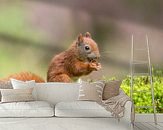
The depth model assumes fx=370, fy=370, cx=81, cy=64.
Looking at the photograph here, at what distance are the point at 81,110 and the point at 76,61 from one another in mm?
1789

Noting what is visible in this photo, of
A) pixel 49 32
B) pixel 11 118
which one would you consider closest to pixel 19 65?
pixel 49 32

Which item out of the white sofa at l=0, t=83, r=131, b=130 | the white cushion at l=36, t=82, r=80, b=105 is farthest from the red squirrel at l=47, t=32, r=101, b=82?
the white sofa at l=0, t=83, r=131, b=130

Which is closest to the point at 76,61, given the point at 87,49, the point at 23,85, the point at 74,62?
the point at 74,62

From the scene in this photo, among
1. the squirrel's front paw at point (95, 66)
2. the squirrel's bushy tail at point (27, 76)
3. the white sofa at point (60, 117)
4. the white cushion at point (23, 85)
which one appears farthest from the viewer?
the squirrel's front paw at point (95, 66)

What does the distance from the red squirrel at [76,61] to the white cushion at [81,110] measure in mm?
1552

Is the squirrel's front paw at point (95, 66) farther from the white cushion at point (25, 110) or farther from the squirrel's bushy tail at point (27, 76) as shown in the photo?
the white cushion at point (25, 110)

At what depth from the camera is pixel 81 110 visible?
479cm

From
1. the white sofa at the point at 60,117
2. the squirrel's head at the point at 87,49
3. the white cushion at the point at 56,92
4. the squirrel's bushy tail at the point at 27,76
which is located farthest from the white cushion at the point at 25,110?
the squirrel's head at the point at 87,49

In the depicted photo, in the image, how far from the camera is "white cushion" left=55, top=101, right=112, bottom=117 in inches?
187

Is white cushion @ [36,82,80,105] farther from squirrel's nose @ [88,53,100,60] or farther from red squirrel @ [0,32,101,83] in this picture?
squirrel's nose @ [88,53,100,60]

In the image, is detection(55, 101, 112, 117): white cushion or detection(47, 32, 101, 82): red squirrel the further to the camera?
detection(47, 32, 101, 82): red squirrel

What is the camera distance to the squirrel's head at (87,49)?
21.1 ft

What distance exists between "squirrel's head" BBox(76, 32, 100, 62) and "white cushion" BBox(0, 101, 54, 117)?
5.88ft

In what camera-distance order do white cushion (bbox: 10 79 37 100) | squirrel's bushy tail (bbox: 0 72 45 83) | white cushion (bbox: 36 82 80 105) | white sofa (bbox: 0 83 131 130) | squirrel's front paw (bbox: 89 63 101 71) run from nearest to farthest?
white sofa (bbox: 0 83 131 130), white cushion (bbox: 10 79 37 100), white cushion (bbox: 36 82 80 105), squirrel's bushy tail (bbox: 0 72 45 83), squirrel's front paw (bbox: 89 63 101 71)
